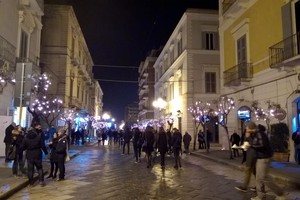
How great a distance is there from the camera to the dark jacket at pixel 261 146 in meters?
7.61

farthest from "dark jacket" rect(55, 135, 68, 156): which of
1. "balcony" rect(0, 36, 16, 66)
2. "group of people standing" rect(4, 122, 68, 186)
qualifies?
"balcony" rect(0, 36, 16, 66)

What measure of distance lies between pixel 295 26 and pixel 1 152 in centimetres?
1519

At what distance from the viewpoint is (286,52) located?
Answer: 1571 centimetres

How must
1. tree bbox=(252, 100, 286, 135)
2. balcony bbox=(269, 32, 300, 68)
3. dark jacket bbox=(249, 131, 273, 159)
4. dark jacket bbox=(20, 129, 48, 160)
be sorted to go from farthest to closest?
tree bbox=(252, 100, 286, 135), balcony bbox=(269, 32, 300, 68), dark jacket bbox=(20, 129, 48, 160), dark jacket bbox=(249, 131, 273, 159)

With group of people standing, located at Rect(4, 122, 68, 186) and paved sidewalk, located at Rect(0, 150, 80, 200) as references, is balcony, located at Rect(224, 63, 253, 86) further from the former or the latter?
paved sidewalk, located at Rect(0, 150, 80, 200)

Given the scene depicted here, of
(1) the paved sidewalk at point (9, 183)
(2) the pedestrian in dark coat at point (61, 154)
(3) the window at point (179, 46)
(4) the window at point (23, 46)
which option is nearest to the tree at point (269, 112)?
(2) the pedestrian in dark coat at point (61, 154)

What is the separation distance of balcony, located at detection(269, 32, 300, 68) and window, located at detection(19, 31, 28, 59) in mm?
14717

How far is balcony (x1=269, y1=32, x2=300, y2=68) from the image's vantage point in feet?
49.3

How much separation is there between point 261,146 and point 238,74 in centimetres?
1415

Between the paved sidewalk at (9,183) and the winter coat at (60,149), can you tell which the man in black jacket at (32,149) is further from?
the winter coat at (60,149)

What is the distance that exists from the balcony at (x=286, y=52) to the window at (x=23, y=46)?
48.3ft

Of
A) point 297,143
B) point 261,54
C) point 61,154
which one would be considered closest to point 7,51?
point 61,154

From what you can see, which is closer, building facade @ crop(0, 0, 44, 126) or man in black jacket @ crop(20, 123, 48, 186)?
man in black jacket @ crop(20, 123, 48, 186)

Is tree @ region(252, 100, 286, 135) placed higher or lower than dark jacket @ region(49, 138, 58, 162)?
higher
